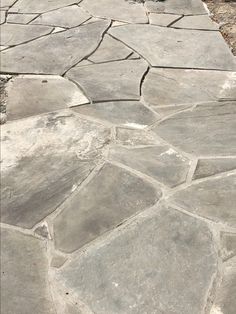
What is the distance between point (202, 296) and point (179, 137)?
1.58 metres

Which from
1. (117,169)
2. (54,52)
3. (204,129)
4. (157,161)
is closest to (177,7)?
(54,52)

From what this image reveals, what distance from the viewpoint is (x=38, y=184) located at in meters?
3.30

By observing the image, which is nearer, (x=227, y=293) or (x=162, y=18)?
(x=227, y=293)

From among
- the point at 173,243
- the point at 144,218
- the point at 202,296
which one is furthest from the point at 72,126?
the point at 202,296

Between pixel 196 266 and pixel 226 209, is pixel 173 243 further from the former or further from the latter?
pixel 226 209

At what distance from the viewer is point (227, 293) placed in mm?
2525

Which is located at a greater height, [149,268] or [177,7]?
[177,7]

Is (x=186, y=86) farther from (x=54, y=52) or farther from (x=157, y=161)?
(x=54, y=52)

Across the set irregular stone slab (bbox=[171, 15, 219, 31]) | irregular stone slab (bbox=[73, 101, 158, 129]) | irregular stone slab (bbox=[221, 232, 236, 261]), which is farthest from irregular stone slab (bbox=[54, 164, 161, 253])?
irregular stone slab (bbox=[171, 15, 219, 31])

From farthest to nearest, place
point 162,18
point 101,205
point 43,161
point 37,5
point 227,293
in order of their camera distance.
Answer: point 37,5 → point 162,18 → point 43,161 → point 101,205 → point 227,293

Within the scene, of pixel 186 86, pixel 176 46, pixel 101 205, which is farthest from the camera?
pixel 176 46

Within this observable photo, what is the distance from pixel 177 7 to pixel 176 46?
1244mm

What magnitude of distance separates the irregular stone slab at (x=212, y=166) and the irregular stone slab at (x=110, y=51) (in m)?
2.02

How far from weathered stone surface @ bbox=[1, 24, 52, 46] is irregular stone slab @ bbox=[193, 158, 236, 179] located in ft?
9.76
